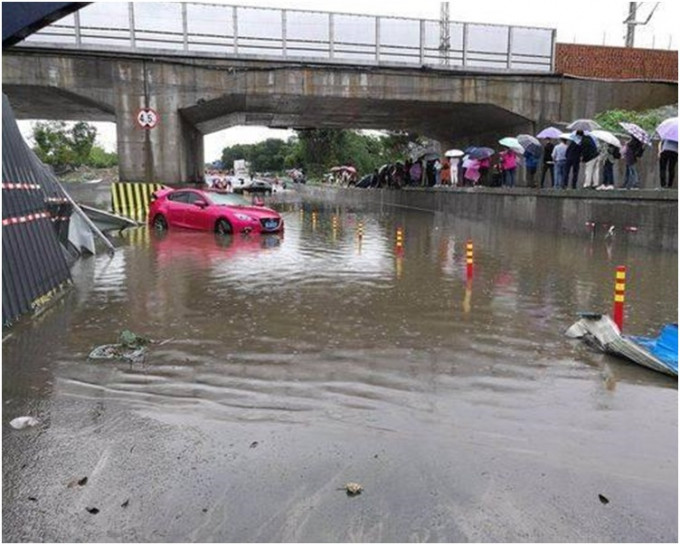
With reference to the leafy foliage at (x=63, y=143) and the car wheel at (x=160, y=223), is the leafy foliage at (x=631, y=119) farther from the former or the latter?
the leafy foliage at (x=63, y=143)

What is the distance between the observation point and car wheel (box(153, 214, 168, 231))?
18.3 m

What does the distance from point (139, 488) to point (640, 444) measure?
3.42 m

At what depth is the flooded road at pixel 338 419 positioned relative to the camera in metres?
3.52

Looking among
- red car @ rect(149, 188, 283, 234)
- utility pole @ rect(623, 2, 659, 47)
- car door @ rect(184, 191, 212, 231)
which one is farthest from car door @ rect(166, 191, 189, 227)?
utility pole @ rect(623, 2, 659, 47)

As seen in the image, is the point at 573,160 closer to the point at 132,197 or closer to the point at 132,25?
the point at 132,197

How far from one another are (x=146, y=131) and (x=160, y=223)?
20.9 feet

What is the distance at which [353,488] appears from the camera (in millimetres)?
3795

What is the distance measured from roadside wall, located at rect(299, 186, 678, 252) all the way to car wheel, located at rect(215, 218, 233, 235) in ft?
29.2

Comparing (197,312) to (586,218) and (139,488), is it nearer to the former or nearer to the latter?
(139,488)

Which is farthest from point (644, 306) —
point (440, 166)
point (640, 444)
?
point (440, 166)

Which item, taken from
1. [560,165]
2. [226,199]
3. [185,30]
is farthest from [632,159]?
[185,30]

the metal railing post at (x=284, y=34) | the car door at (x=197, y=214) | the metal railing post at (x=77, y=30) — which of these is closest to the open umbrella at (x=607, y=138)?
the car door at (x=197, y=214)

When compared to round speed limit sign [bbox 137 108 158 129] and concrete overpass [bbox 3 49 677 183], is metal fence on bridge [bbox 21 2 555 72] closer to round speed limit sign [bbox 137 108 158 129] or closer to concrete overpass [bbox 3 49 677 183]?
concrete overpass [bbox 3 49 677 183]

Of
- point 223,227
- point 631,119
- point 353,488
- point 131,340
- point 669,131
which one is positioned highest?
point 631,119
